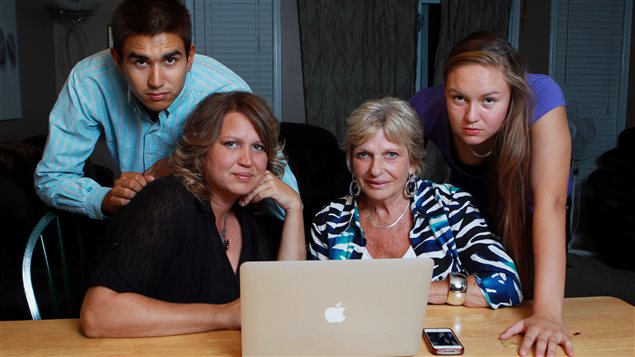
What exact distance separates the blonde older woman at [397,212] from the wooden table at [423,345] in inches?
9.6

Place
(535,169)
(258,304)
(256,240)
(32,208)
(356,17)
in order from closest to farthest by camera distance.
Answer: (258,304) → (535,169) → (256,240) → (32,208) → (356,17)

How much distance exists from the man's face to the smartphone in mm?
977

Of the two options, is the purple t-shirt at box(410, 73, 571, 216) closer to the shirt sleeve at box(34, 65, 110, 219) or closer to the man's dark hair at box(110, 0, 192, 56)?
the man's dark hair at box(110, 0, 192, 56)

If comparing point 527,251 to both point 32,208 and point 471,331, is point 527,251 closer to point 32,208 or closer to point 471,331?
point 471,331

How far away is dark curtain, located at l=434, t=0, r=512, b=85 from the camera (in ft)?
18.9

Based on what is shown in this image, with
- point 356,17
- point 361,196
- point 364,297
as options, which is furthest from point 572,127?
point 364,297

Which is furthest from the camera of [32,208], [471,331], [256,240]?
[32,208]

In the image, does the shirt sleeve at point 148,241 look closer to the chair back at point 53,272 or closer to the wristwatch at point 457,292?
the chair back at point 53,272

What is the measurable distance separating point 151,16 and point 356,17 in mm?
4191

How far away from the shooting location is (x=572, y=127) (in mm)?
4641

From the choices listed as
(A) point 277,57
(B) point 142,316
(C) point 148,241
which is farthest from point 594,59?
(B) point 142,316

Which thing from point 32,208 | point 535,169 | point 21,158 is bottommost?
point 32,208

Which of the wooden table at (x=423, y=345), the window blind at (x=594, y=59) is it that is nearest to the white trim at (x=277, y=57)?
the window blind at (x=594, y=59)

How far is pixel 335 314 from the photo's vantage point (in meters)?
1.18
